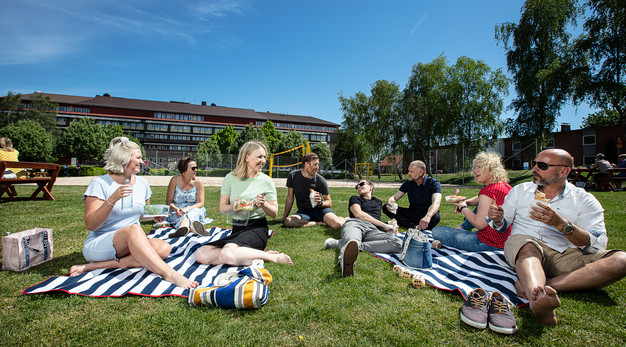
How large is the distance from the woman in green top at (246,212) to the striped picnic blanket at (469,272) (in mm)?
1526

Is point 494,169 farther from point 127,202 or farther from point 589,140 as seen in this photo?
point 589,140

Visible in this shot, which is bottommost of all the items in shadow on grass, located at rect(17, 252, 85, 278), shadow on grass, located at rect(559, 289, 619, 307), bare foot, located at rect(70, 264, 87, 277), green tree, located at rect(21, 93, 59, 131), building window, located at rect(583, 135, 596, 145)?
shadow on grass, located at rect(559, 289, 619, 307)

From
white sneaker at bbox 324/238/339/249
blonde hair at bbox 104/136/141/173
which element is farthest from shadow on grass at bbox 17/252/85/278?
white sneaker at bbox 324/238/339/249

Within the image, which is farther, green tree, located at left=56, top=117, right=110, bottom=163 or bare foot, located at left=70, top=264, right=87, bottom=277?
green tree, located at left=56, top=117, right=110, bottom=163

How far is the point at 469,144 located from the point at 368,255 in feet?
81.3

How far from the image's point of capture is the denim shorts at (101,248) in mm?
3129

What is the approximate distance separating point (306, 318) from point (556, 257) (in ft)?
8.03

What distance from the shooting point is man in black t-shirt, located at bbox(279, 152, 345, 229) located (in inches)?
225

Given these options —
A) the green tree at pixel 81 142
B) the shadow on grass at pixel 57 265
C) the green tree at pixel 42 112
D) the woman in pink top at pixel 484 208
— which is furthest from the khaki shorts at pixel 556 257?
the green tree at pixel 42 112

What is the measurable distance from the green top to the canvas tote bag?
2.13 metres

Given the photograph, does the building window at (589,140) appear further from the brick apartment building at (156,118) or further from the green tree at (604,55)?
the brick apartment building at (156,118)

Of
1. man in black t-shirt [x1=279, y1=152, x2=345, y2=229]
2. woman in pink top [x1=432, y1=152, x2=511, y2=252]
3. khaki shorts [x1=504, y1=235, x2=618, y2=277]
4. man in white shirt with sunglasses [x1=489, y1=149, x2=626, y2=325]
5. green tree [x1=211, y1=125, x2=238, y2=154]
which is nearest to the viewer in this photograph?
man in white shirt with sunglasses [x1=489, y1=149, x2=626, y2=325]

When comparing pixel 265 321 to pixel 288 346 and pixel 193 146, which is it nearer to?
pixel 288 346

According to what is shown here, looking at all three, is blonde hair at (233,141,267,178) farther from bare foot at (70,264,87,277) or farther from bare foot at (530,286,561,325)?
bare foot at (530,286,561,325)
